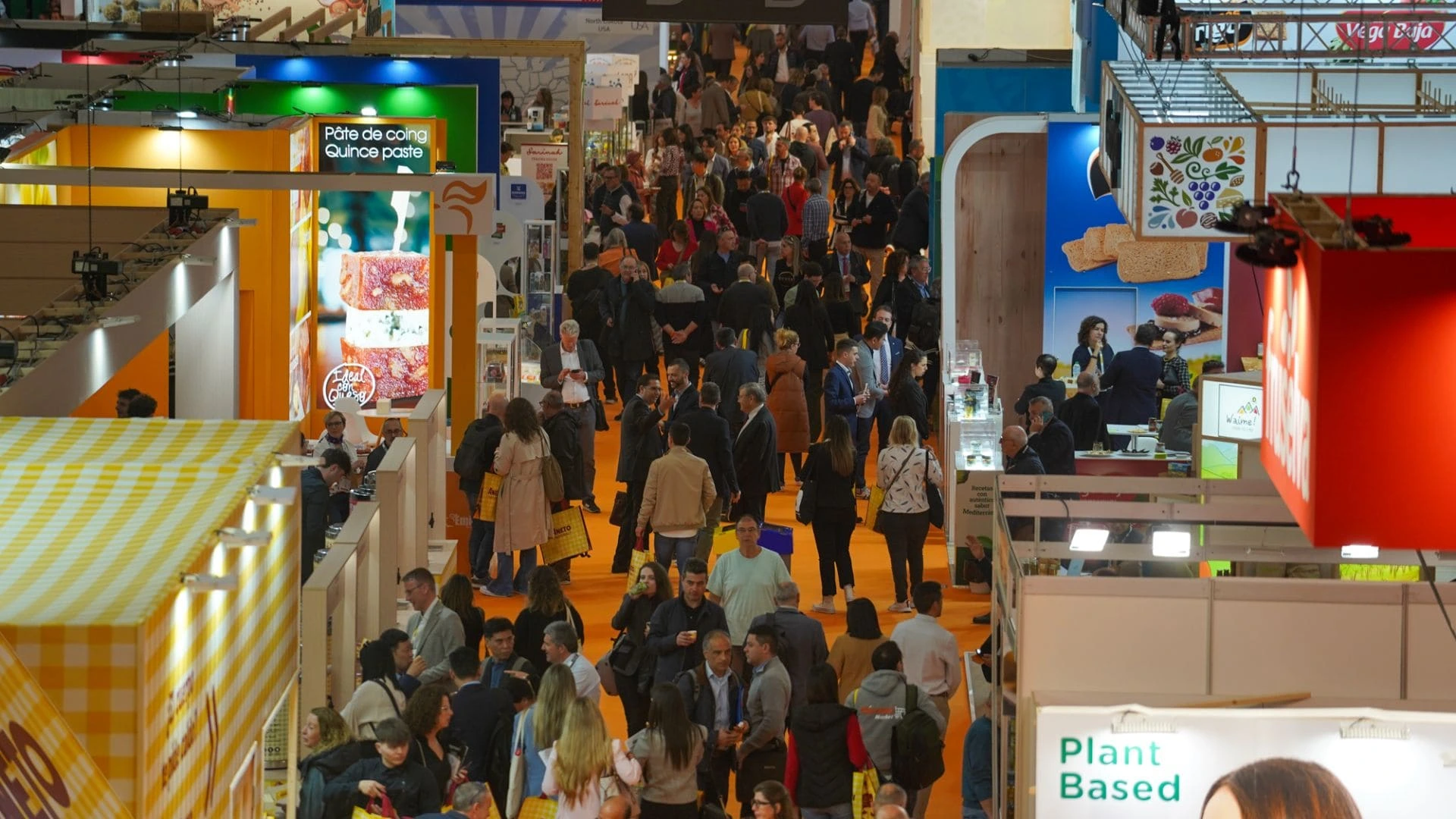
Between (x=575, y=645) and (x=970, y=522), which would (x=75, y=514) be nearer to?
(x=575, y=645)

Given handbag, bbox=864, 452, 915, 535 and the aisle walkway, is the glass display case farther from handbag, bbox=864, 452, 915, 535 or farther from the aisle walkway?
handbag, bbox=864, 452, 915, 535

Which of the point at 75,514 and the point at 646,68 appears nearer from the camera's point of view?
the point at 75,514

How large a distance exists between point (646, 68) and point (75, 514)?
76.7 ft

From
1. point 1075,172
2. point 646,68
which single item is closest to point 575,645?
point 1075,172

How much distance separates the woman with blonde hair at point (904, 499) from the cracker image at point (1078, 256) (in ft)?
12.7

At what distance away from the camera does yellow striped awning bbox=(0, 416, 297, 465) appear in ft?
18.3

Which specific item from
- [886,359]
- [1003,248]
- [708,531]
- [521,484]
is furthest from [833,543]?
[1003,248]

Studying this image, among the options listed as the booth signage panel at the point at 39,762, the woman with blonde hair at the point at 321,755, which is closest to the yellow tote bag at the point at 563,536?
the woman with blonde hair at the point at 321,755

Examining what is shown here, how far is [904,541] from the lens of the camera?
469 inches

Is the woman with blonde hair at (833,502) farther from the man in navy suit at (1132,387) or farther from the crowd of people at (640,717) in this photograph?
the man in navy suit at (1132,387)

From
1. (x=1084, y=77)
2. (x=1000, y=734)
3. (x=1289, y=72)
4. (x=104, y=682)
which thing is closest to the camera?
(x=104, y=682)

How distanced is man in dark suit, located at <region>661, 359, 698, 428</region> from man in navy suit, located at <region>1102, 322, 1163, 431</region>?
9.56 ft

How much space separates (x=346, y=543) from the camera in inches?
344

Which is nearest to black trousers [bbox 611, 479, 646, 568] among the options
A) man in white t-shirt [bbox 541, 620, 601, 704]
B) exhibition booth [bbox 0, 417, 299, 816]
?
man in white t-shirt [bbox 541, 620, 601, 704]
